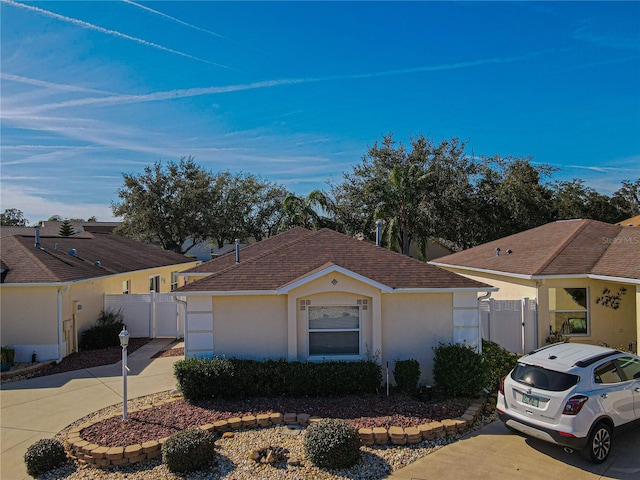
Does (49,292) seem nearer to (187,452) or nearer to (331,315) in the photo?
(331,315)

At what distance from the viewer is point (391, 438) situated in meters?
7.20

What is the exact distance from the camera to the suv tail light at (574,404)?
20.8ft

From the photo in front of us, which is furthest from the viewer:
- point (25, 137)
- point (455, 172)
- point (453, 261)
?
point (455, 172)

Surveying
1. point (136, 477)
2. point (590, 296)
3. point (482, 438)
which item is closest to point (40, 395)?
point (136, 477)

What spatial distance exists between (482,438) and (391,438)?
174cm

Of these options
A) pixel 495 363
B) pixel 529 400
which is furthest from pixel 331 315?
pixel 529 400

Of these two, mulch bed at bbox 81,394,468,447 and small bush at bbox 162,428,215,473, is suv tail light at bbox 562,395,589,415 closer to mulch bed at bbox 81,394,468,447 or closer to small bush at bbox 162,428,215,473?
mulch bed at bbox 81,394,468,447

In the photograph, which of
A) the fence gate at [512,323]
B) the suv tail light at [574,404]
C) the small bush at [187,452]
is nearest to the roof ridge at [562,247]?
the fence gate at [512,323]

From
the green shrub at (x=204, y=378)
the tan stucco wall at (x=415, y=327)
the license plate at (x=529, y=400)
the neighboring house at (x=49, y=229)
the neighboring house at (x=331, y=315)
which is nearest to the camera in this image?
the license plate at (x=529, y=400)

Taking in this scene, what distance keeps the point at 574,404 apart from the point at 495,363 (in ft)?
12.9

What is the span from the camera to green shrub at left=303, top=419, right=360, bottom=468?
249 inches

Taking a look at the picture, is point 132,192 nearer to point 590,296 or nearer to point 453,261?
point 453,261

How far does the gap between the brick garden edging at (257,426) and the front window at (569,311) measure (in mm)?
6636

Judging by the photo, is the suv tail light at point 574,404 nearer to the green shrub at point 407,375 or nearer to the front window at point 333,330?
the green shrub at point 407,375
